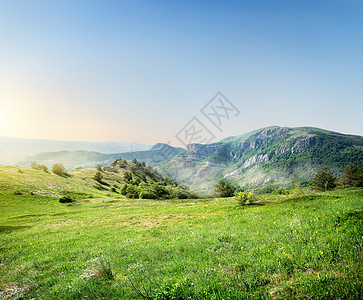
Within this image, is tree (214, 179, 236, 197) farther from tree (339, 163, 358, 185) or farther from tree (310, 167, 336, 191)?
tree (339, 163, 358, 185)

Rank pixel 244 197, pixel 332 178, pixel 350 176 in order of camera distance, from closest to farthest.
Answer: pixel 244 197, pixel 332 178, pixel 350 176

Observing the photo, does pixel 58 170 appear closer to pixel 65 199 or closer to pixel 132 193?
pixel 132 193

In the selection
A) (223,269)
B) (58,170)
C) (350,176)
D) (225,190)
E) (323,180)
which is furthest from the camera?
(58,170)

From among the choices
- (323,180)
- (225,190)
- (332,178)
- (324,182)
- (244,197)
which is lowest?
(225,190)

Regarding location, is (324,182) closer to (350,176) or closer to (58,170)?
(350,176)

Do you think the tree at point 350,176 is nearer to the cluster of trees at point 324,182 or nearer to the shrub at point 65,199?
the cluster of trees at point 324,182

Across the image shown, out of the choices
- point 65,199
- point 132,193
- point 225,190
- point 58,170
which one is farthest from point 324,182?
point 58,170

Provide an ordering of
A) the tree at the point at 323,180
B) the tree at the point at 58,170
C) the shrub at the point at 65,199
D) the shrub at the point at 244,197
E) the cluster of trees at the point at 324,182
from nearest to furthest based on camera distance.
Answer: the shrub at the point at 244,197 → the shrub at the point at 65,199 → the cluster of trees at the point at 324,182 → the tree at the point at 323,180 → the tree at the point at 58,170

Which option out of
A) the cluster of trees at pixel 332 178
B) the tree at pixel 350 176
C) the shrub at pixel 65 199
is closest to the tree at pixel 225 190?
the cluster of trees at pixel 332 178

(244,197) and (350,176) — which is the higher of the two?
(244,197)

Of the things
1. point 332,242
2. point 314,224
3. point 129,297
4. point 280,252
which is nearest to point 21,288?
point 129,297

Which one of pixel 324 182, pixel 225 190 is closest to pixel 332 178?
pixel 324 182

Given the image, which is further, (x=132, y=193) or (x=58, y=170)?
(x=58, y=170)

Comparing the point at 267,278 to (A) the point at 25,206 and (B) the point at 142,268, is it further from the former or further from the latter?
(A) the point at 25,206
